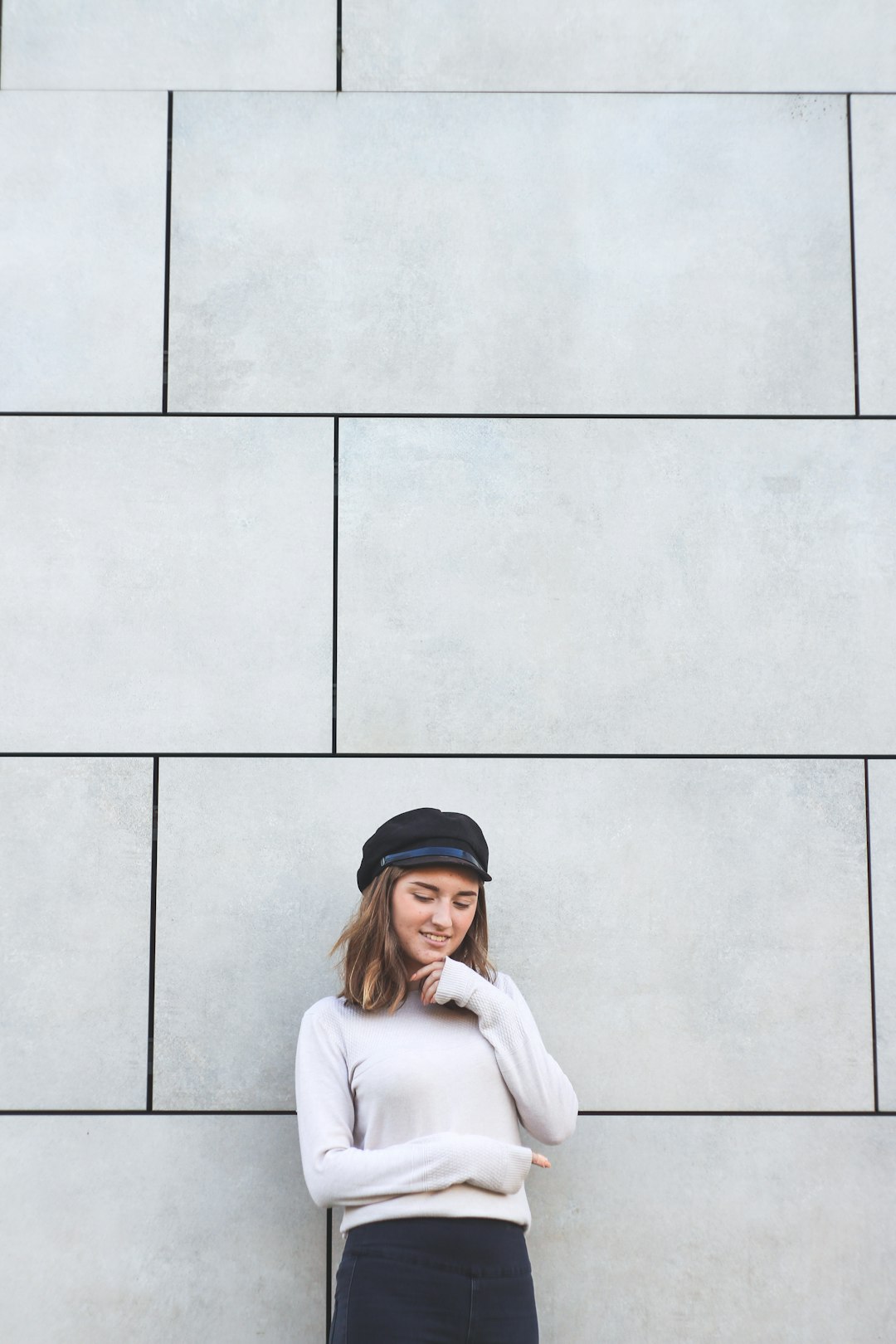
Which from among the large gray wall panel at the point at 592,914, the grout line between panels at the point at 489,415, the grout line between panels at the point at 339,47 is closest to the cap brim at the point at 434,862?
the large gray wall panel at the point at 592,914

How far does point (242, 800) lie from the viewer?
325 cm

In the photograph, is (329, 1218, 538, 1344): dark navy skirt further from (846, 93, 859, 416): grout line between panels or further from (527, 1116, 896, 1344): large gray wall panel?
(846, 93, 859, 416): grout line between panels

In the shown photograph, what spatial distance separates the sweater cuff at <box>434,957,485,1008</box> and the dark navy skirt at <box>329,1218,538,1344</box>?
49 cm

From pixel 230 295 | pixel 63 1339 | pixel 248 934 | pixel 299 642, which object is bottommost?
pixel 63 1339

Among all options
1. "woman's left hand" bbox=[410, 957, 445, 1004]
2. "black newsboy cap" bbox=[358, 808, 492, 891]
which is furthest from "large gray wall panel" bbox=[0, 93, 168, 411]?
"woman's left hand" bbox=[410, 957, 445, 1004]

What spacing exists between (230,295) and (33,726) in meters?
1.47

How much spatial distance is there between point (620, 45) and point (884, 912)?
2865mm

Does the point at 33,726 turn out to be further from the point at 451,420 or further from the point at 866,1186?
the point at 866,1186

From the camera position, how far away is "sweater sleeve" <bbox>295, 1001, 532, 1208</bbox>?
2496 mm

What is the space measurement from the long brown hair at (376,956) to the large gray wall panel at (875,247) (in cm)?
214

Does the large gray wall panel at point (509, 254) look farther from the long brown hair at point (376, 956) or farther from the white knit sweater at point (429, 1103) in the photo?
the white knit sweater at point (429, 1103)

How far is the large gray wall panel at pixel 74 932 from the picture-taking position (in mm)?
3166

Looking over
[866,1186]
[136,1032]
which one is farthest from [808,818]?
[136,1032]

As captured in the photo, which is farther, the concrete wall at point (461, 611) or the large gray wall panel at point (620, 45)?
the large gray wall panel at point (620, 45)
